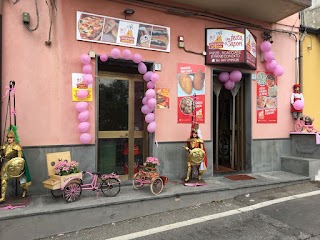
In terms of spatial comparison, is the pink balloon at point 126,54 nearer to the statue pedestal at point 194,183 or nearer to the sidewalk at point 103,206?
the sidewalk at point 103,206

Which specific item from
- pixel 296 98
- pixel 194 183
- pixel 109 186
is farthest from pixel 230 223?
pixel 296 98

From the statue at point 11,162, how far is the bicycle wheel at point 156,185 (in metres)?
2.37

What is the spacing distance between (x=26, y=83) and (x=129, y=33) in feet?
8.17

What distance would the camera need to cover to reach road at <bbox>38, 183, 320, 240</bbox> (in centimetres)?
424

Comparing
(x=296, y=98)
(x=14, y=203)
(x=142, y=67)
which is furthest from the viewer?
(x=296, y=98)

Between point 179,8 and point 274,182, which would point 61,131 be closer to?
point 179,8

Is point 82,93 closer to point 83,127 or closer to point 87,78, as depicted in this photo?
point 87,78

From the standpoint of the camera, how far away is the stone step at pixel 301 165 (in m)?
7.57

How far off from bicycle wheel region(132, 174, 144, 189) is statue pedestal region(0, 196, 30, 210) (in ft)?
6.75

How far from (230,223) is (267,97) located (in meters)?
4.70

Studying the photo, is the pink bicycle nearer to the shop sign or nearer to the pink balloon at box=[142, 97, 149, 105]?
the pink balloon at box=[142, 97, 149, 105]

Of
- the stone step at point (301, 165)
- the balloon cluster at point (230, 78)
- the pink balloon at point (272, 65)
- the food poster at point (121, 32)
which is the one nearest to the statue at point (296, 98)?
the pink balloon at point (272, 65)

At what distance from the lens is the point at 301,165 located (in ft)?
25.5

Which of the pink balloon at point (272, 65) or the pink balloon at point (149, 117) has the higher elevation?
the pink balloon at point (272, 65)
